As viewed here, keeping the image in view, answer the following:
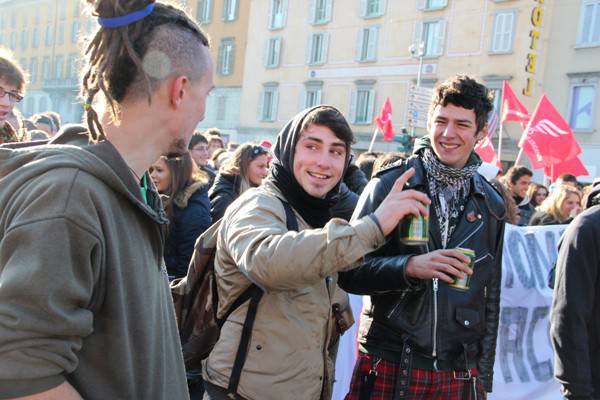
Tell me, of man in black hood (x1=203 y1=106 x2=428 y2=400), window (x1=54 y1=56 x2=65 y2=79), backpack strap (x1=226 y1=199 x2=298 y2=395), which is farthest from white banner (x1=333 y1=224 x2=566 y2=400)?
window (x1=54 y1=56 x2=65 y2=79)

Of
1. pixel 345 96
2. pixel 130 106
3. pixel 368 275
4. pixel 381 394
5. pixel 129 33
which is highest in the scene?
pixel 345 96

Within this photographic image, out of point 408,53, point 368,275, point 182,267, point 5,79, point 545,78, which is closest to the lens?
point 368,275

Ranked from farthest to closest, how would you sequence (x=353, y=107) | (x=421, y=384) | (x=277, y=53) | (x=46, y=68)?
(x=46, y=68) < (x=277, y=53) < (x=353, y=107) < (x=421, y=384)

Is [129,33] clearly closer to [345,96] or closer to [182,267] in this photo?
[182,267]

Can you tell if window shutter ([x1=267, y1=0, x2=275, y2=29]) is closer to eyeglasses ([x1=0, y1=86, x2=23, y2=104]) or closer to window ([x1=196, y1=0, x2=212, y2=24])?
window ([x1=196, y1=0, x2=212, y2=24])

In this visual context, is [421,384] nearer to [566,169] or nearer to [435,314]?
[435,314]

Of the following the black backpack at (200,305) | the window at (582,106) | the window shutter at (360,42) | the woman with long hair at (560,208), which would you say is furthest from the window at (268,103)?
the black backpack at (200,305)

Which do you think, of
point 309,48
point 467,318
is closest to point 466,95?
point 467,318

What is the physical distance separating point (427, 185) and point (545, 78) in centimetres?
2284

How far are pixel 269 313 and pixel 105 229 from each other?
3.82ft

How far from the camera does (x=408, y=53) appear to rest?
1091 inches

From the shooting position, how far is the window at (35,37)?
5533 centimetres

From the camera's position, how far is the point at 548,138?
420 inches

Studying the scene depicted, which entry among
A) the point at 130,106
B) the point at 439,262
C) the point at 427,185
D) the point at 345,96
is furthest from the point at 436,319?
the point at 345,96
